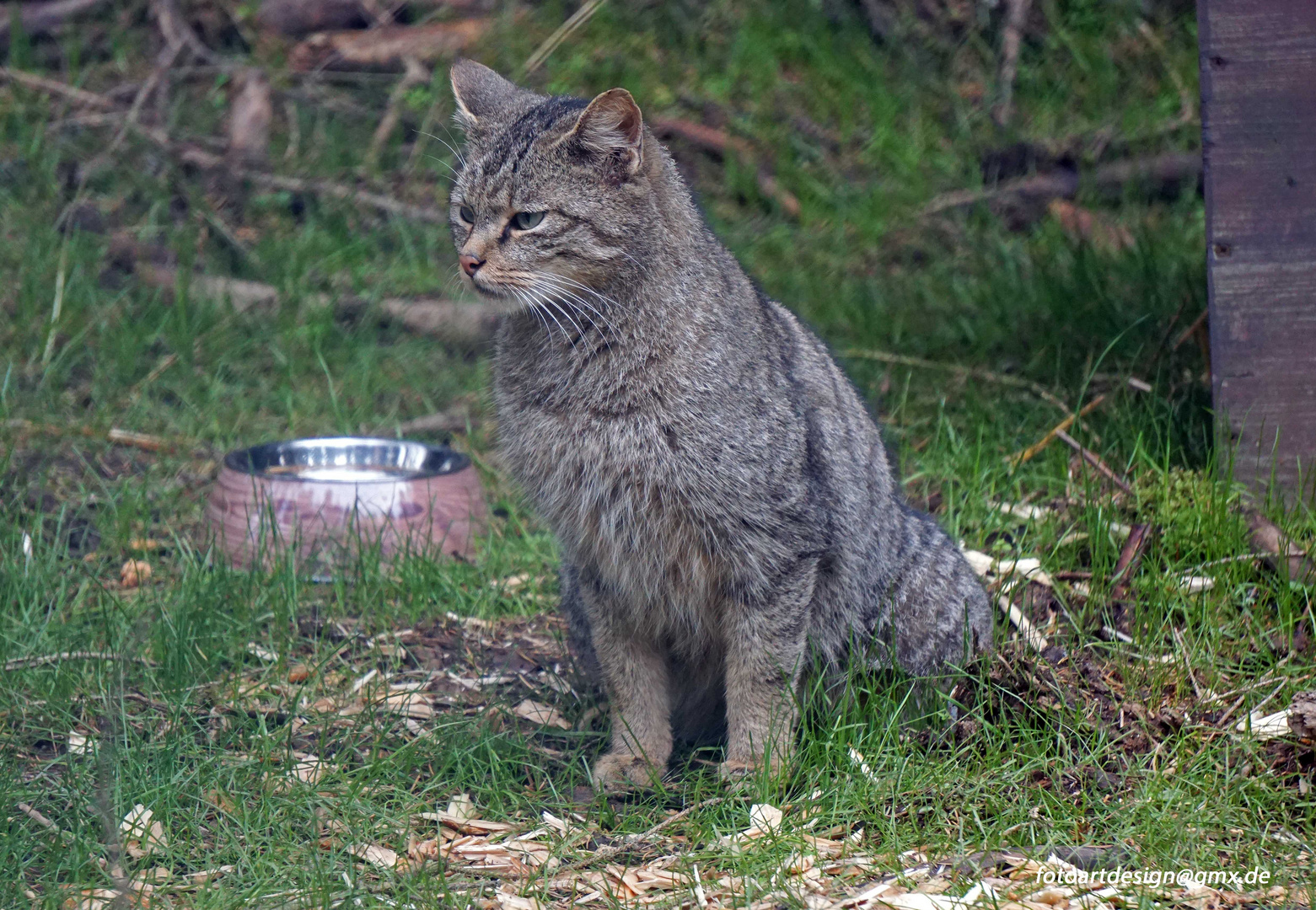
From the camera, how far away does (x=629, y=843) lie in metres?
3.00

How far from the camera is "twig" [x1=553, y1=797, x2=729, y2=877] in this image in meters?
2.92

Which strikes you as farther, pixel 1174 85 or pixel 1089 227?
pixel 1174 85

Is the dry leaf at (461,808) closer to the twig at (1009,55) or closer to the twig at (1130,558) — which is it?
the twig at (1130,558)

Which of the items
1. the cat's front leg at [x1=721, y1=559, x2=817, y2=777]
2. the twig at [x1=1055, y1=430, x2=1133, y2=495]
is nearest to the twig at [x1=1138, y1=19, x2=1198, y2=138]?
the twig at [x1=1055, y1=430, x2=1133, y2=495]

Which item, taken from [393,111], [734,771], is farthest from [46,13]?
[734,771]

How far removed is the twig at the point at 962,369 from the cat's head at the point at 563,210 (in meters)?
2.08

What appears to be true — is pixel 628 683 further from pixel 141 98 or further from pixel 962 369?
pixel 141 98

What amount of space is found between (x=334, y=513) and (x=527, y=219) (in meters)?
1.66

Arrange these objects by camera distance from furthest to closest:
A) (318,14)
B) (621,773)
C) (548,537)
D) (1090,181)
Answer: (318,14), (1090,181), (548,537), (621,773)

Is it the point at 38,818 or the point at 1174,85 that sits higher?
the point at 1174,85

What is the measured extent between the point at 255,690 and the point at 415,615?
2.12 ft

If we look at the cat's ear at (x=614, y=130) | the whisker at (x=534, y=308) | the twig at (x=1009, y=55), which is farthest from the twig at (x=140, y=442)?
the twig at (x=1009, y=55)

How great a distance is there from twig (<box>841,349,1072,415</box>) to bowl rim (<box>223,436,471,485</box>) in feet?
5.35

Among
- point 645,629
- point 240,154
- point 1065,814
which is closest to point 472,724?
point 645,629
